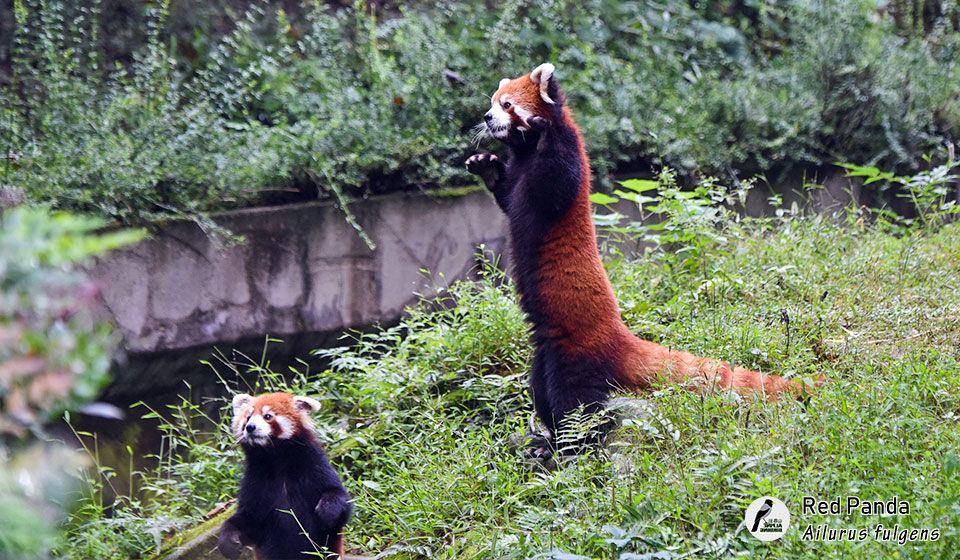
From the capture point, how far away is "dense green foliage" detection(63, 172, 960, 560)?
259 centimetres

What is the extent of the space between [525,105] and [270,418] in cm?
186

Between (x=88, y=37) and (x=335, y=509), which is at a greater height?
(x=88, y=37)

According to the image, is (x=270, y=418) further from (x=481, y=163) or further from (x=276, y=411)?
(x=481, y=163)

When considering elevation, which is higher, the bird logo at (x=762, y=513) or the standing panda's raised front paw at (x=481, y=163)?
the standing panda's raised front paw at (x=481, y=163)

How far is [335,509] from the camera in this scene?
321 cm

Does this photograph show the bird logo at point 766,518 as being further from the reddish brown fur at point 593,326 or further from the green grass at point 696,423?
the reddish brown fur at point 593,326

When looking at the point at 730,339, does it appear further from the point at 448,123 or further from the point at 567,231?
the point at 448,123

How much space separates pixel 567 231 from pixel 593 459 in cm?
103

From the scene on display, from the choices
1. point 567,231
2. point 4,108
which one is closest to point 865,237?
point 567,231

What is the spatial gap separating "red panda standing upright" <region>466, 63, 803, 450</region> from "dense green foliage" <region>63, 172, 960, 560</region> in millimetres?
201

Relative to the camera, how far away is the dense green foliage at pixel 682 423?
2.59m

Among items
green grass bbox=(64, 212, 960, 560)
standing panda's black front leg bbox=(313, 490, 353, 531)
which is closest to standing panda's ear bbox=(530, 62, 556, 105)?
green grass bbox=(64, 212, 960, 560)

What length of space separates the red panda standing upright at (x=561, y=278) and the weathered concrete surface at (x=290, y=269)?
140 centimetres

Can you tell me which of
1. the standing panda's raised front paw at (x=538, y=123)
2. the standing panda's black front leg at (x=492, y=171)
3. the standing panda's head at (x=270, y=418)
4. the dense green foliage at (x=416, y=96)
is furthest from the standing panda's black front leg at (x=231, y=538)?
the dense green foliage at (x=416, y=96)
